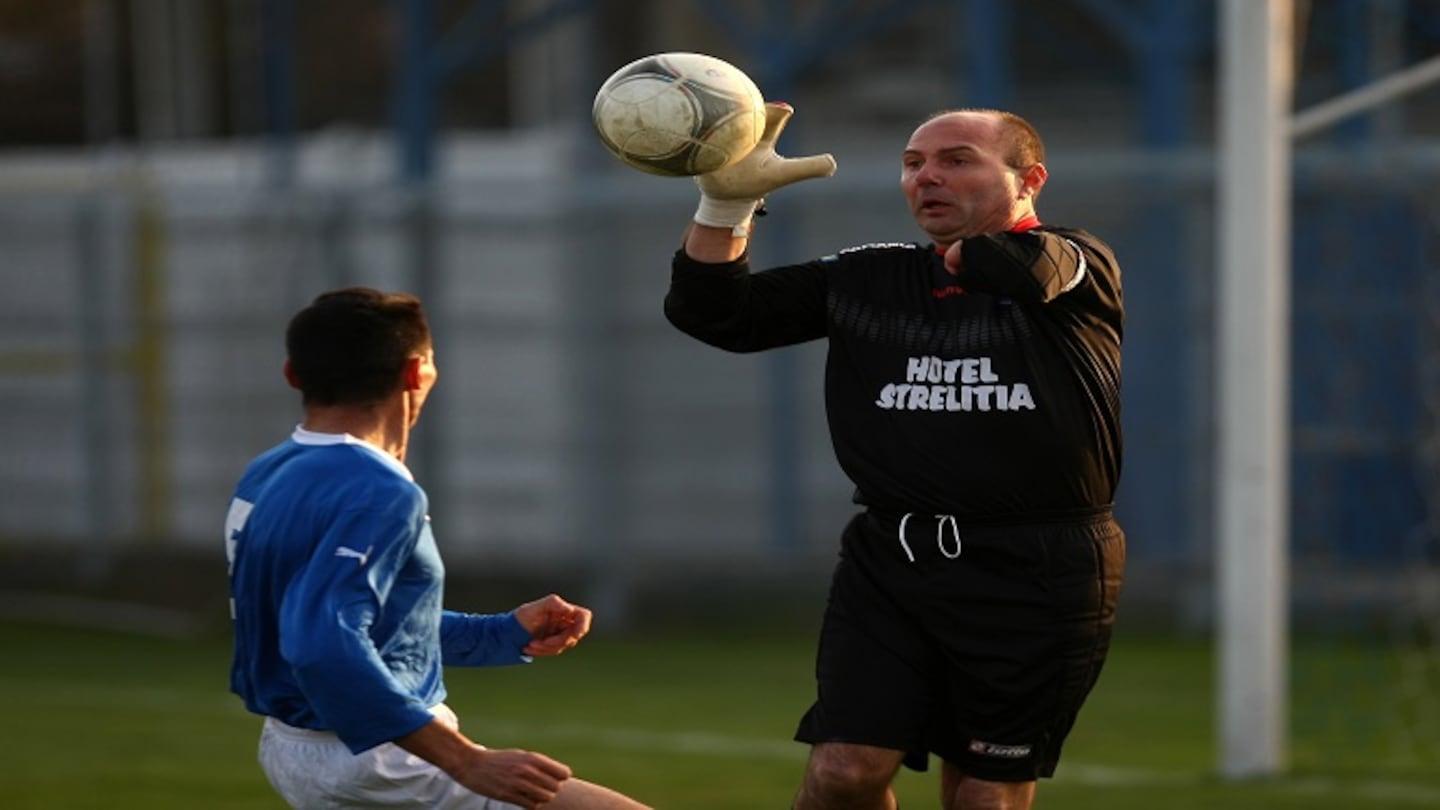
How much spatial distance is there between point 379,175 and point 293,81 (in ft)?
5.60

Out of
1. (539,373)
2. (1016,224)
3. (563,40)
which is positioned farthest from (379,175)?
(1016,224)

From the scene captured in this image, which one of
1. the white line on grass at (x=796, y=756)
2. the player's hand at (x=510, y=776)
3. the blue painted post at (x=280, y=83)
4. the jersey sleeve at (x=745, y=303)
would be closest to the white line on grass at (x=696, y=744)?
the white line on grass at (x=796, y=756)

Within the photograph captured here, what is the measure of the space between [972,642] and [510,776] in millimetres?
1414

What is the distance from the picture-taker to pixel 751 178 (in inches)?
234

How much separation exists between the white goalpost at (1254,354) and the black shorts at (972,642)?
Answer: 3.38 m

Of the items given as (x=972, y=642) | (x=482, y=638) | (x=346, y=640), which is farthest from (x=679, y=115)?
(x=346, y=640)

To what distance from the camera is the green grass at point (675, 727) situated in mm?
9500

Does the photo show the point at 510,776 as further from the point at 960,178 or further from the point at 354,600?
the point at 960,178

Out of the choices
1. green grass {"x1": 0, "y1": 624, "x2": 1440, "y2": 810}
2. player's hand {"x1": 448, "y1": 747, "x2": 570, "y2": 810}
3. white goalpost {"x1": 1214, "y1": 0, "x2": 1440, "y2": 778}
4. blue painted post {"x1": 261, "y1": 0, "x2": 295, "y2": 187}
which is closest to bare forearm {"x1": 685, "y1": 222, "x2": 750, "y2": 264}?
player's hand {"x1": 448, "y1": 747, "x2": 570, "y2": 810}

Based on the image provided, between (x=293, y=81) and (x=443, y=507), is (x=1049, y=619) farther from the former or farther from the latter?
(x=293, y=81)

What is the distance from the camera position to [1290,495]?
14.6 metres

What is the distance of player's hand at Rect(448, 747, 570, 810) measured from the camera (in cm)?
495

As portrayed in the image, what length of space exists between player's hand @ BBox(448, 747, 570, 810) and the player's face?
5.34 ft

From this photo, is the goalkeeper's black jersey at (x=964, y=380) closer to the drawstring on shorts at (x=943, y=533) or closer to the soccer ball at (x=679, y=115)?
the drawstring on shorts at (x=943, y=533)
